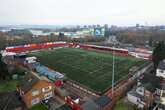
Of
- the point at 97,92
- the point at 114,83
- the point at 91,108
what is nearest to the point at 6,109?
the point at 91,108

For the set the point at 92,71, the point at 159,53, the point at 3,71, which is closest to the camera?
the point at 3,71

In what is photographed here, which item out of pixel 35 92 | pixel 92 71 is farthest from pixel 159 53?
pixel 35 92

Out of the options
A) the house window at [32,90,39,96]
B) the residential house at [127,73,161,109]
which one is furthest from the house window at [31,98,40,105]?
the residential house at [127,73,161,109]

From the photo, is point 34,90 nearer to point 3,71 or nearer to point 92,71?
point 3,71

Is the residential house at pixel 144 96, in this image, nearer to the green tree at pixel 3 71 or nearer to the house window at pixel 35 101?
the house window at pixel 35 101

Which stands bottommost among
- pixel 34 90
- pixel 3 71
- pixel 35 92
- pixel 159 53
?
pixel 35 92

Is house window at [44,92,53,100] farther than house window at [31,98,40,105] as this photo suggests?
Yes

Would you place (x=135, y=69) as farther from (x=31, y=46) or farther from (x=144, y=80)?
(x=31, y=46)

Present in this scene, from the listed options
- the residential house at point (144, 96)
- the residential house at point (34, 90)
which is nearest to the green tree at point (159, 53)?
the residential house at point (144, 96)

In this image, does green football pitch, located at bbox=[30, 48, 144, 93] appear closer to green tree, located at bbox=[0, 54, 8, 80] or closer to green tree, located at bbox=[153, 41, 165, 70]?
green tree, located at bbox=[153, 41, 165, 70]
